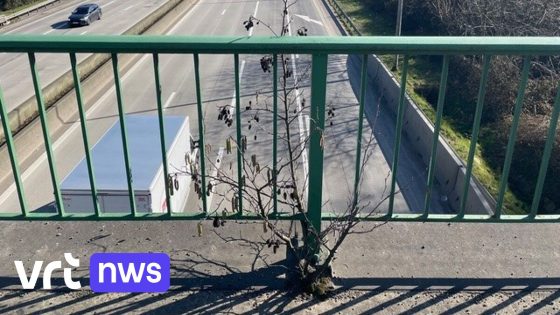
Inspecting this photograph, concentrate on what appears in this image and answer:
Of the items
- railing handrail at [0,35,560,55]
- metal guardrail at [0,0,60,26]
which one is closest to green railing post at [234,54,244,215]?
railing handrail at [0,35,560,55]

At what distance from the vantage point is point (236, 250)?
3475 millimetres

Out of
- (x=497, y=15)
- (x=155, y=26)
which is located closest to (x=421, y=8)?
(x=497, y=15)

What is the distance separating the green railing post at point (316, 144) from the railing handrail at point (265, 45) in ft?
0.38

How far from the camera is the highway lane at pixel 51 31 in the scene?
2150cm

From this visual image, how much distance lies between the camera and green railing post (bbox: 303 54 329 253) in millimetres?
2861

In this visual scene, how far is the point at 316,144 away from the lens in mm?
3035

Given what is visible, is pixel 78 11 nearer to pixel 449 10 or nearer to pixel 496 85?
pixel 449 10

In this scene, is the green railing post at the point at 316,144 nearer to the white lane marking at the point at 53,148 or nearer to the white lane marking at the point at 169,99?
the white lane marking at the point at 53,148

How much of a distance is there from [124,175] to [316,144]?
603cm

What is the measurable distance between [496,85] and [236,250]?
13.0 m

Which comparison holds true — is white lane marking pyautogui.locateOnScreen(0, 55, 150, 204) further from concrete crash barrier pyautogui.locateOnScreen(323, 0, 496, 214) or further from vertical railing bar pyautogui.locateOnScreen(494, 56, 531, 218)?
vertical railing bar pyautogui.locateOnScreen(494, 56, 531, 218)

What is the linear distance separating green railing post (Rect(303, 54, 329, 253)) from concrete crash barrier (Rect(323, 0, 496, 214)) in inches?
217

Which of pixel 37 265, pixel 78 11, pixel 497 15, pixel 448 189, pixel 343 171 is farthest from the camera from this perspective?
pixel 78 11

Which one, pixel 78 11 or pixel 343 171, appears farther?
pixel 78 11
